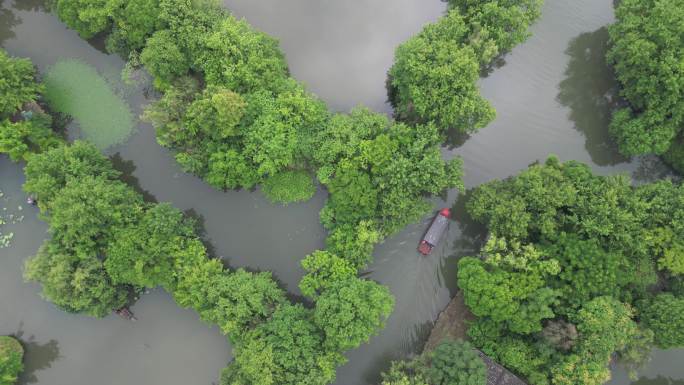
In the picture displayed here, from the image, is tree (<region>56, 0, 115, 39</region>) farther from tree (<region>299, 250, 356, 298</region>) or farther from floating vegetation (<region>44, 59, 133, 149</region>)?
tree (<region>299, 250, 356, 298</region>)

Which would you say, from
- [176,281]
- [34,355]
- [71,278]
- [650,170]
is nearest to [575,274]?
[650,170]

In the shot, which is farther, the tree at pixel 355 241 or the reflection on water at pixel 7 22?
the reflection on water at pixel 7 22

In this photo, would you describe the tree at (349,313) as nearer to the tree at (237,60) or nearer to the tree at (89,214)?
the tree at (89,214)

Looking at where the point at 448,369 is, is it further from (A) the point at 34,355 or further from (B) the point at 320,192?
(A) the point at 34,355

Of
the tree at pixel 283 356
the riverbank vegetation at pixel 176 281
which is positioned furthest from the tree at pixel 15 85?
the tree at pixel 283 356

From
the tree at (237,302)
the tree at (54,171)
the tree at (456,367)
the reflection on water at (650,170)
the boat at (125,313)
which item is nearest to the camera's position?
the tree at (456,367)

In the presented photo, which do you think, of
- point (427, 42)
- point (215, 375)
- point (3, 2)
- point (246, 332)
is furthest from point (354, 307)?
point (3, 2)

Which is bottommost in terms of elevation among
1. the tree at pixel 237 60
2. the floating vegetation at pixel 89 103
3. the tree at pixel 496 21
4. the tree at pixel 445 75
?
the floating vegetation at pixel 89 103

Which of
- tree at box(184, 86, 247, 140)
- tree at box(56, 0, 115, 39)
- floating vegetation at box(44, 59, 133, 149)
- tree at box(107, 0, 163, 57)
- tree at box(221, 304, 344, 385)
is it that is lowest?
tree at box(221, 304, 344, 385)

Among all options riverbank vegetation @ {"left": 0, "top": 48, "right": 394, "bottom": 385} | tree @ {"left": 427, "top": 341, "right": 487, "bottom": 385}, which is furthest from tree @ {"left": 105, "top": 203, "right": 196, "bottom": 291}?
tree @ {"left": 427, "top": 341, "right": 487, "bottom": 385}
